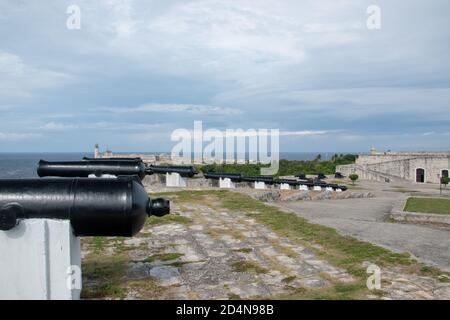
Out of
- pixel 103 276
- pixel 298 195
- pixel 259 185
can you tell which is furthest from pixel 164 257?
pixel 259 185

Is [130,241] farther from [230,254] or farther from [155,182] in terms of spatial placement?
[155,182]

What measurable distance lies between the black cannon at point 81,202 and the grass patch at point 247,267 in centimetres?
164

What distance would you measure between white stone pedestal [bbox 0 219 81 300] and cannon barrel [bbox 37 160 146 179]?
4529 millimetres

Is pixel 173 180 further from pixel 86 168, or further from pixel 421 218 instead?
pixel 421 218

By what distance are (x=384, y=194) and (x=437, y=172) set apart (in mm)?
23305

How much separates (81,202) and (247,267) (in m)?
2.10

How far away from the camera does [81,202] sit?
3051mm

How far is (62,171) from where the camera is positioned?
7.43m

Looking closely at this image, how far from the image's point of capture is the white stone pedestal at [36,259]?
299 cm

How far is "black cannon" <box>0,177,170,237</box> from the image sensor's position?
303 cm

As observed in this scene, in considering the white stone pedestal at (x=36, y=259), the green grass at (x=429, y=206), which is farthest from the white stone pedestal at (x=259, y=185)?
the white stone pedestal at (x=36, y=259)

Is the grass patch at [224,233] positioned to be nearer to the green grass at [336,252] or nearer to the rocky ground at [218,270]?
the rocky ground at [218,270]

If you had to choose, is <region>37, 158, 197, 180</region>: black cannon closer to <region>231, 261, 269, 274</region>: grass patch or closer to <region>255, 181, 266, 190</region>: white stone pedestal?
<region>231, 261, 269, 274</region>: grass patch
